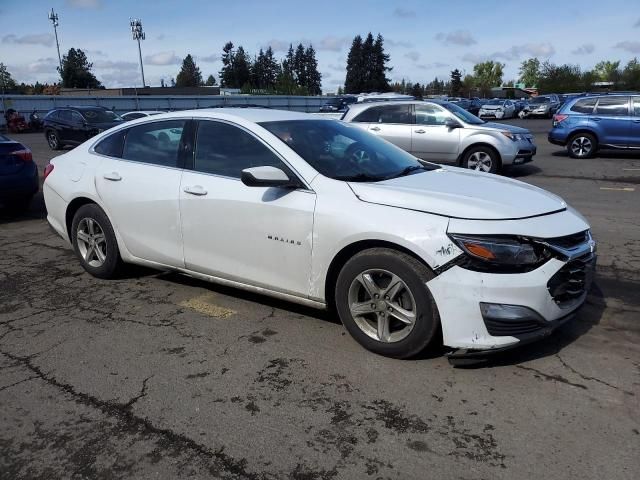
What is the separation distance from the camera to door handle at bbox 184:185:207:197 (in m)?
4.27

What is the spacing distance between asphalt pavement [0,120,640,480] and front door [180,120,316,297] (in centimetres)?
43

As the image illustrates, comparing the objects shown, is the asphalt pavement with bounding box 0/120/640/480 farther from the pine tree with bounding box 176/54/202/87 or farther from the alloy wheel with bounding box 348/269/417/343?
the pine tree with bounding box 176/54/202/87

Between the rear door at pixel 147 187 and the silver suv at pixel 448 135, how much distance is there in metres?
8.15

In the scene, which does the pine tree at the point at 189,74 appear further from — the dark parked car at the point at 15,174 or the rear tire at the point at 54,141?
the dark parked car at the point at 15,174

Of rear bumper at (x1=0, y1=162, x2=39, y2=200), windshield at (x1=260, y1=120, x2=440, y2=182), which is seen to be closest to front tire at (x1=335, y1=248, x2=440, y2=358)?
windshield at (x1=260, y1=120, x2=440, y2=182)

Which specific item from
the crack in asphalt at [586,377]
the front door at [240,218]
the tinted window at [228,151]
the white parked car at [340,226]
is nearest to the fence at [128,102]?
the white parked car at [340,226]

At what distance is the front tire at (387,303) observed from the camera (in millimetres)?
3338

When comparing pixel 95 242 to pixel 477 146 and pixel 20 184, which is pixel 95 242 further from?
pixel 477 146

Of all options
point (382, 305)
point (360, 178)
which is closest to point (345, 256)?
point (382, 305)

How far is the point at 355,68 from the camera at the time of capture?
4956 inches

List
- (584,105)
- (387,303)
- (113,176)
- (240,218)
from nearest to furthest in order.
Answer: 1. (387,303)
2. (240,218)
3. (113,176)
4. (584,105)

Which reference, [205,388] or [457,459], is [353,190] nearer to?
[205,388]

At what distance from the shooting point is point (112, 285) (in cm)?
517

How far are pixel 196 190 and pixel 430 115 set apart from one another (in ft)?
29.6
